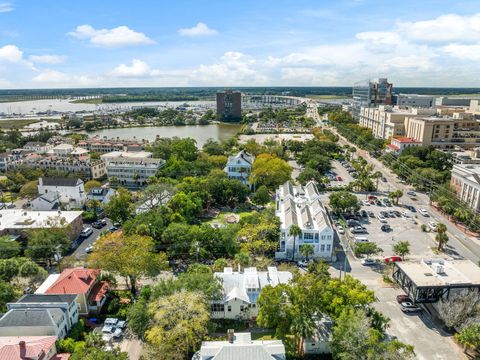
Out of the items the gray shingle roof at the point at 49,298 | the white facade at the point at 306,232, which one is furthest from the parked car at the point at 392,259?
the gray shingle roof at the point at 49,298

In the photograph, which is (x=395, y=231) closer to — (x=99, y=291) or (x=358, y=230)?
(x=358, y=230)

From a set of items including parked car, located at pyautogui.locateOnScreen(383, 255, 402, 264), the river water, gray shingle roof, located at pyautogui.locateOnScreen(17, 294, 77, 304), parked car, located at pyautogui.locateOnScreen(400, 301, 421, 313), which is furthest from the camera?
the river water

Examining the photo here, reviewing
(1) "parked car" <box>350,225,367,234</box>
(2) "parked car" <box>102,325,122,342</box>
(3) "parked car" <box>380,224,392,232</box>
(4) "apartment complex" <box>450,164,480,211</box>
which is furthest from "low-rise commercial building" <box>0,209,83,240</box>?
(4) "apartment complex" <box>450,164,480,211</box>

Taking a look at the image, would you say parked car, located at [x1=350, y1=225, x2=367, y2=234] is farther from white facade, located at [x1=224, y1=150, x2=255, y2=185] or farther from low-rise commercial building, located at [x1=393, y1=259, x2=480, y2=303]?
white facade, located at [x1=224, y1=150, x2=255, y2=185]

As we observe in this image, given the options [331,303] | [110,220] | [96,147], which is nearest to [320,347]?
[331,303]

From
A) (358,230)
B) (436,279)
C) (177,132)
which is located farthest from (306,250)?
(177,132)

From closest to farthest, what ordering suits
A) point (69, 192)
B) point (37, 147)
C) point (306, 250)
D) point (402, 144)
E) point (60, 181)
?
point (306, 250), point (69, 192), point (60, 181), point (402, 144), point (37, 147)

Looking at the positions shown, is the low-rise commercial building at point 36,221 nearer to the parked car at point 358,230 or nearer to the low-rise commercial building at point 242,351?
the low-rise commercial building at point 242,351
